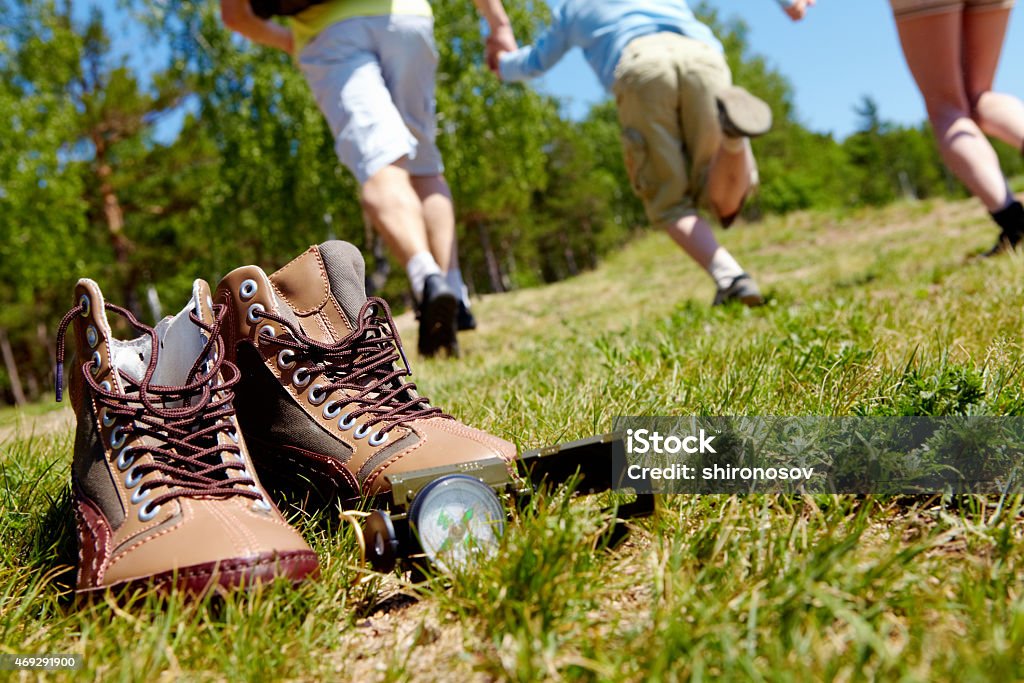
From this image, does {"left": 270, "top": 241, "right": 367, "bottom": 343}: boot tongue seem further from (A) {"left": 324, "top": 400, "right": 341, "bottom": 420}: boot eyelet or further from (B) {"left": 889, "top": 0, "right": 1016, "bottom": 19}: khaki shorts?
(B) {"left": 889, "top": 0, "right": 1016, "bottom": 19}: khaki shorts

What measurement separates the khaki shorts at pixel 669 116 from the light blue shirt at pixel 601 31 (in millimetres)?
123

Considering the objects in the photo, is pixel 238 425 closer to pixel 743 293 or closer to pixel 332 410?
pixel 332 410

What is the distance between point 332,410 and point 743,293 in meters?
3.24

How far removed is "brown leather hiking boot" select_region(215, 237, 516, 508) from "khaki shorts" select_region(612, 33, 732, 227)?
3.13m

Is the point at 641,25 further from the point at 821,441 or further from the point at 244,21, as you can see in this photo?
the point at 821,441

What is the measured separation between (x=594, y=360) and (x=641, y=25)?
2665 mm

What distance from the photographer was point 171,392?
1555mm

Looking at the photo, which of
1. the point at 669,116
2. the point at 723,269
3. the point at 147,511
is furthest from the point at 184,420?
the point at 669,116

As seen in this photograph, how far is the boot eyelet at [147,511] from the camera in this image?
133 centimetres

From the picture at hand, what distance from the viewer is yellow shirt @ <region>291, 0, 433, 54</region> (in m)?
3.91

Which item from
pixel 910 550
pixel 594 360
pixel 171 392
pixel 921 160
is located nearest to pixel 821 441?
pixel 910 550

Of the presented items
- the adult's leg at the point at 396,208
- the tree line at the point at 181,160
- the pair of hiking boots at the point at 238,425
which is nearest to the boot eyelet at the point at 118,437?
the pair of hiking boots at the point at 238,425

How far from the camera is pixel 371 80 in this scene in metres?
3.90

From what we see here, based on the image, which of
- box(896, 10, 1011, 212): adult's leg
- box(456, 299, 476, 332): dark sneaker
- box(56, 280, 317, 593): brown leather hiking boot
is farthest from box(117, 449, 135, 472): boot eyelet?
box(896, 10, 1011, 212): adult's leg
